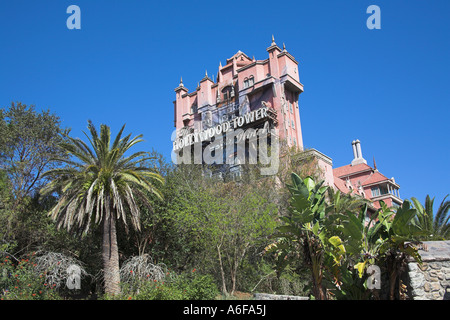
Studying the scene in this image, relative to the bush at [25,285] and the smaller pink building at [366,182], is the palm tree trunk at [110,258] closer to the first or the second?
the bush at [25,285]

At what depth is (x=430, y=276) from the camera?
40.4 ft

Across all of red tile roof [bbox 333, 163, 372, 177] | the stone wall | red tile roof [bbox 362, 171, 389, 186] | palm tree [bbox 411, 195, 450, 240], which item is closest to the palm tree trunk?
the stone wall

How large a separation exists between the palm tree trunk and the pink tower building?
22.8 metres

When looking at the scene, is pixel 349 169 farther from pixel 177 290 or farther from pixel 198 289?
pixel 177 290

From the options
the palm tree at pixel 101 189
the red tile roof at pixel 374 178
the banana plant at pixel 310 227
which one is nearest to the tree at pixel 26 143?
the palm tree at pixel 101 189

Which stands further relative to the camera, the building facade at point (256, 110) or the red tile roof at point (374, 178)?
the red tile roof at point (374, 178)

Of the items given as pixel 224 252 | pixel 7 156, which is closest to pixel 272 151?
pixel 224 252

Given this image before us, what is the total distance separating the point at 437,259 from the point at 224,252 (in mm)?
13023

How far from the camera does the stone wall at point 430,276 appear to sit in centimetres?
1205

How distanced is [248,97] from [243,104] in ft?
3.54

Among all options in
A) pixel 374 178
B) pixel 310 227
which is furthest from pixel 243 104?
pixel 310 227

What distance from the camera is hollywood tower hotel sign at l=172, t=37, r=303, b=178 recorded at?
135 feet

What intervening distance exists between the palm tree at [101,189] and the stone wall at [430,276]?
13.1 metres
